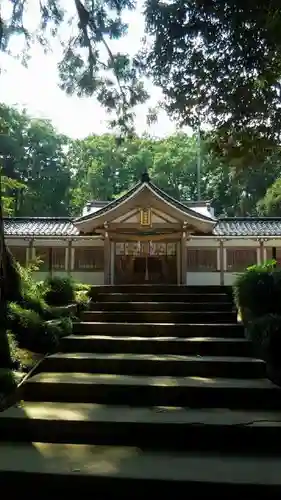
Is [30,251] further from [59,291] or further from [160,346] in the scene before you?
[160,346]

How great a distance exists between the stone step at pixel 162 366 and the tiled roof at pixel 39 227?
10.2 meters

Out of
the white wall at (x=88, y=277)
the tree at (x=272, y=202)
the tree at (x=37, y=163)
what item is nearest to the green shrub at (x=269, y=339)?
the white wall at (x=88, y=277)

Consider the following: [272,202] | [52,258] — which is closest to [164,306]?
[52,258]

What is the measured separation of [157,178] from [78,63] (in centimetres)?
2451

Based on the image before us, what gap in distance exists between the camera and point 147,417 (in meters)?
3.66

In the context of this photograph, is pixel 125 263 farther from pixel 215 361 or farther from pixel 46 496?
pixel 46 496

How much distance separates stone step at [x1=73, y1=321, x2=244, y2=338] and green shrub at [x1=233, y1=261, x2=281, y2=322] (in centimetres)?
34

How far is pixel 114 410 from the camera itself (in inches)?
154

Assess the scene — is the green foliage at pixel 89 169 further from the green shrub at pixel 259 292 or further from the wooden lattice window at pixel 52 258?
the green shrub at pixel 259 292

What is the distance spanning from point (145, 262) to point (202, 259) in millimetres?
2502

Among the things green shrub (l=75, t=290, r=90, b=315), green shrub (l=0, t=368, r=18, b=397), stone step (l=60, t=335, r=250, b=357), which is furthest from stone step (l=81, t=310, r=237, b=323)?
green shrub (l=0, t=368, r=18, b=397)

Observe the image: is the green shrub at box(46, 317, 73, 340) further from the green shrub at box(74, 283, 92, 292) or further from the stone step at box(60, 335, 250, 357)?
the green shrub at box(74, 283, 92, 292)

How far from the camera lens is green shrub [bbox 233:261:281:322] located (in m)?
5.80

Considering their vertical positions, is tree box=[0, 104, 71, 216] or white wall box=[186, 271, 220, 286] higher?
tree box=[0, 104, 71, 216]
